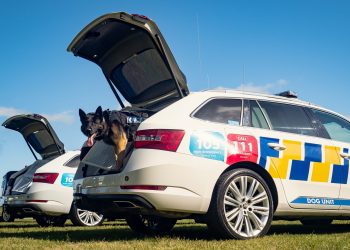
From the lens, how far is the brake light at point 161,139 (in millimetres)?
4863

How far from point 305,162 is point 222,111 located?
1273mm

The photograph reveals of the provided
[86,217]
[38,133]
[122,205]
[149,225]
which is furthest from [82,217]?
[122,205]

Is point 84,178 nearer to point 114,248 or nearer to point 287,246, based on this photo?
point 114,248

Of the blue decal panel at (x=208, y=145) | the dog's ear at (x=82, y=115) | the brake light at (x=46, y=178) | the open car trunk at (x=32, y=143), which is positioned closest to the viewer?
the blue decal panel at (x=208, y=145)

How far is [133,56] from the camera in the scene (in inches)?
239

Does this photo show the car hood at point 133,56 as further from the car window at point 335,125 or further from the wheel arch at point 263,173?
the car window at point 335,125

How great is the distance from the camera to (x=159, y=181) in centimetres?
479

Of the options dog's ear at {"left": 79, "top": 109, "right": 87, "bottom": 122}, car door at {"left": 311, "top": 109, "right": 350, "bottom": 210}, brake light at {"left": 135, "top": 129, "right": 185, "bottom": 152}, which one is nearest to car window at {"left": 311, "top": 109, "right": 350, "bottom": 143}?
car door at {"left": 311, "top": 109, "right": 350, "bottom": 210}

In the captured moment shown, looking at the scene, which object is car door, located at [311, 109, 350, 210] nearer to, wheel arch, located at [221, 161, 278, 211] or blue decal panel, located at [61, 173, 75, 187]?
wheel arch, located at [221, 161, 278, 211]

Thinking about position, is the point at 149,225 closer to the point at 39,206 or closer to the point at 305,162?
the point at 305,162

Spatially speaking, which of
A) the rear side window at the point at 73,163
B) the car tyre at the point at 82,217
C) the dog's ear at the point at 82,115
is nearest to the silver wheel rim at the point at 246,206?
the dog's ear at the point at 82,115

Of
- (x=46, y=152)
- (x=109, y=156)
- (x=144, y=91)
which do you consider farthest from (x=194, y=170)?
(x=46, y=152)

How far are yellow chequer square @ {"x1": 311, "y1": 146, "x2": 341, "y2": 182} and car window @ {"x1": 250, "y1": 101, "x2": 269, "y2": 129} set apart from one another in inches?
33.9

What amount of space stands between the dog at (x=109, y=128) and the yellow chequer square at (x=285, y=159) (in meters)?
1.87
